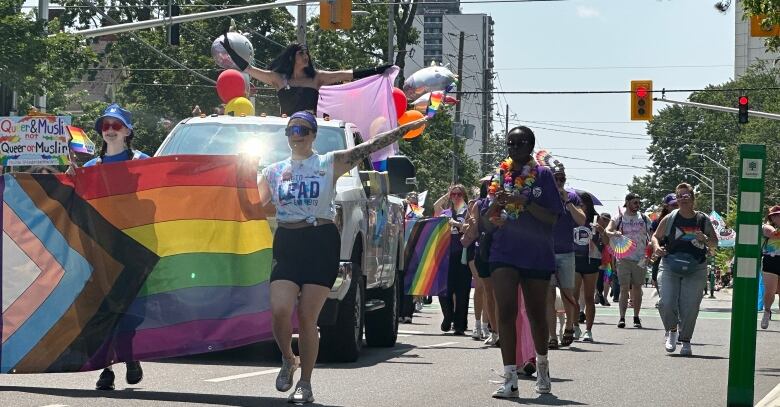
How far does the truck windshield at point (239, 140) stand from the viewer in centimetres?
1351

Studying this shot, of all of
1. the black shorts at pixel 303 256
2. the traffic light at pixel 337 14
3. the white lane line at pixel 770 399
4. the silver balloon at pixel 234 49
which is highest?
the traffic light at pixel 337 14

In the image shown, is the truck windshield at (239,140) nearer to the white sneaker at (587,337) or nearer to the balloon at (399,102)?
the balloon at (399,102)

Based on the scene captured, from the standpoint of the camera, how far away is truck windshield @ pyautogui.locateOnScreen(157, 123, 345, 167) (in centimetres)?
1351

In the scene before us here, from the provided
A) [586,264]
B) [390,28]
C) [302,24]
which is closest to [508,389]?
[586,264]

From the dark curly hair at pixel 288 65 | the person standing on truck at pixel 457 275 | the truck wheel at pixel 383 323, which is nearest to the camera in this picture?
the dark curly hair at pixel 288 65

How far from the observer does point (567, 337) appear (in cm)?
1706

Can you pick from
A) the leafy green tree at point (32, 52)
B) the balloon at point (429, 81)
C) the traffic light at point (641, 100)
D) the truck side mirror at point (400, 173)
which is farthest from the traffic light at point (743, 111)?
the truck side mirror at point (400, 173)

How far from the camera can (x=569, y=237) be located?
Result: 15836 millimetres

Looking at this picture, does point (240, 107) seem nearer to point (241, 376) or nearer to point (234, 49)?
point (234, 49)

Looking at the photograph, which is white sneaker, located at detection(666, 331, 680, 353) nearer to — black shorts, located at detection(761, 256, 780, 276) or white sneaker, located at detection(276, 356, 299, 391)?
black shorts, located at detection(761, 256, 780, 276)

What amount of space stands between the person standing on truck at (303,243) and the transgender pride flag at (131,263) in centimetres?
79

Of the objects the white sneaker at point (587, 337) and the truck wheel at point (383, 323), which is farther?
the white sneaker at point (587, 337)

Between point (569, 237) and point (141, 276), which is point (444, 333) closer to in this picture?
point (569, 237)

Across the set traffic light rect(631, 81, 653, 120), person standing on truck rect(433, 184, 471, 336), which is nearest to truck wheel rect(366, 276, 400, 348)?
person standing on truck rect(433, 184, 471, 336)
